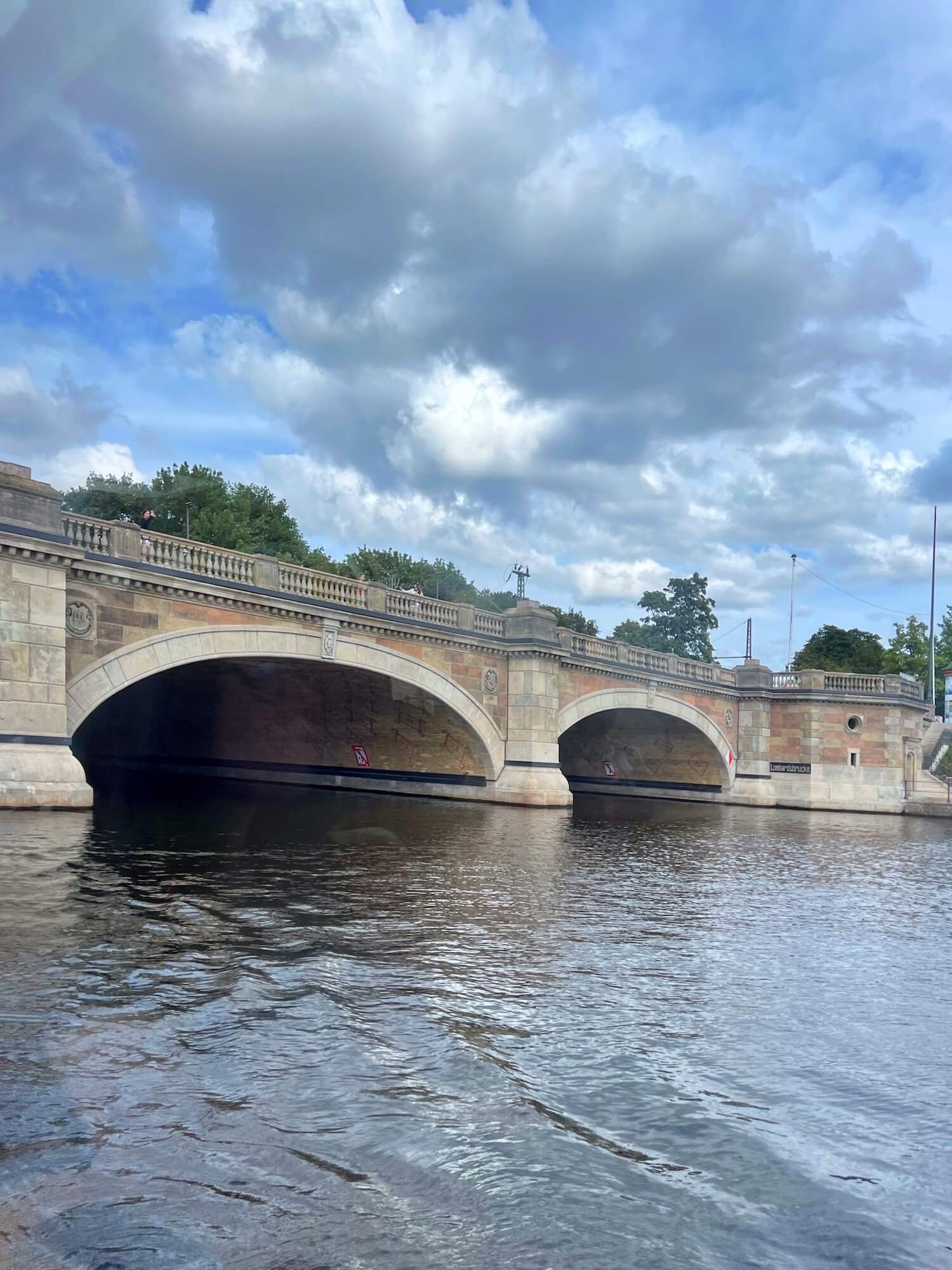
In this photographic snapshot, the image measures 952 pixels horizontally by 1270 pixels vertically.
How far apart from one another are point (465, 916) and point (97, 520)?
12.9 m

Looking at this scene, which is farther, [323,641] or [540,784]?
[540,784]

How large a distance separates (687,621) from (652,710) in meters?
41.1

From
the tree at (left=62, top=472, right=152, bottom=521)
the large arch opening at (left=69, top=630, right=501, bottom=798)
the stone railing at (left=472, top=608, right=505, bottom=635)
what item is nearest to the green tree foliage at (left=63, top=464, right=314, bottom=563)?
the tree at (left=62, top=472, right=152, bottom=521)

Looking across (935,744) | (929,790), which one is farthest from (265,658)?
(935,744)

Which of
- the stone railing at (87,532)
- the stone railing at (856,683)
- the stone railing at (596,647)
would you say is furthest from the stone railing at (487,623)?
the stone railing at (856,683)

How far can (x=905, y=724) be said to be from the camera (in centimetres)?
4134

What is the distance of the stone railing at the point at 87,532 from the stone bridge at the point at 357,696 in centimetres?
6

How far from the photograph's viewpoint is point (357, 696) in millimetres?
32219

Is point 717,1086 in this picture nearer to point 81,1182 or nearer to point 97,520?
point 81,1182

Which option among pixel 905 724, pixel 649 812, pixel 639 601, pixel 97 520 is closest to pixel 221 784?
pixel 649 812

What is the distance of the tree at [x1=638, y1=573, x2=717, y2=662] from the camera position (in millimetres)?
77688

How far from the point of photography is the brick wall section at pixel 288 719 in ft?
102

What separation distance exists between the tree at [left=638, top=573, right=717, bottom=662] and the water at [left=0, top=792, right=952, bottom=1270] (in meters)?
64.4

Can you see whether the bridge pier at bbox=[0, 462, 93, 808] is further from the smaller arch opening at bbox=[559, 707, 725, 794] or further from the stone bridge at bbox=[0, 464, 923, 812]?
the smaller arch opening at bbox=[559, 707, 725, 794]
